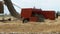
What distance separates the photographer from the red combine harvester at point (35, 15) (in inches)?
1035

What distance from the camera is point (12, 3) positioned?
30.1 meters

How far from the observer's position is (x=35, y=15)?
26.8 m

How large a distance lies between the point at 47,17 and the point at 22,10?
316 centimetres

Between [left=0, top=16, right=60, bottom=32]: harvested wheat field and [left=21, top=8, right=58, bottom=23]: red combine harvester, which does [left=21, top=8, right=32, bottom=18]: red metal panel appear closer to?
[left=21, top=8, right=58, bottom=23]: red combine harvester

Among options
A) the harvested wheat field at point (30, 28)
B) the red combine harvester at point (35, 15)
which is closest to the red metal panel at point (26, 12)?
the red combine harvester at point (35, 15)

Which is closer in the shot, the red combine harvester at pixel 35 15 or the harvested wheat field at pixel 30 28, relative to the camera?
the harvested wheat field at pixel 30 28

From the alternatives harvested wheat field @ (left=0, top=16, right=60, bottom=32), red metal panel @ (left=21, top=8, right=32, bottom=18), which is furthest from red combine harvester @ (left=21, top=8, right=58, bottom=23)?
harvested wheat field @ (left=0, top=16, right=60, bottom=32)

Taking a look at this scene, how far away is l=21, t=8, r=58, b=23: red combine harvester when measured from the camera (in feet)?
86.3

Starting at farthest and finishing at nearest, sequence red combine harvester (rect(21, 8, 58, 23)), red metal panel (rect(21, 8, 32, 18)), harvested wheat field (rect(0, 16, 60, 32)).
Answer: red combine harvester (rect(21, 8, 58, 23)) → red metal panel (rect(21, 8, 32, 18)) → harvested wheat field (rect(0, 16, 60, 32))

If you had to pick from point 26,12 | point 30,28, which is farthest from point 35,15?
point 30,28

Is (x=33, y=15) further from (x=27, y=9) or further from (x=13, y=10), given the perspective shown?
(x=13, y=10)

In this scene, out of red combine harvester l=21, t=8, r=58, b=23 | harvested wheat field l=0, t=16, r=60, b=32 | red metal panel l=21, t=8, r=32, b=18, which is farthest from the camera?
red combine harvester l=21, t=8, r=58, b=23

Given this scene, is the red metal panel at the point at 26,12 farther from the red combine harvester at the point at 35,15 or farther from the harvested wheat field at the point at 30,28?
the harvested wheat field at the point at 30,28

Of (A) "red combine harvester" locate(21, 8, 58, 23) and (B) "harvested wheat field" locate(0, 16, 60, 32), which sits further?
(A) "red combine harvester" locate(21, 8, 58, 23)
